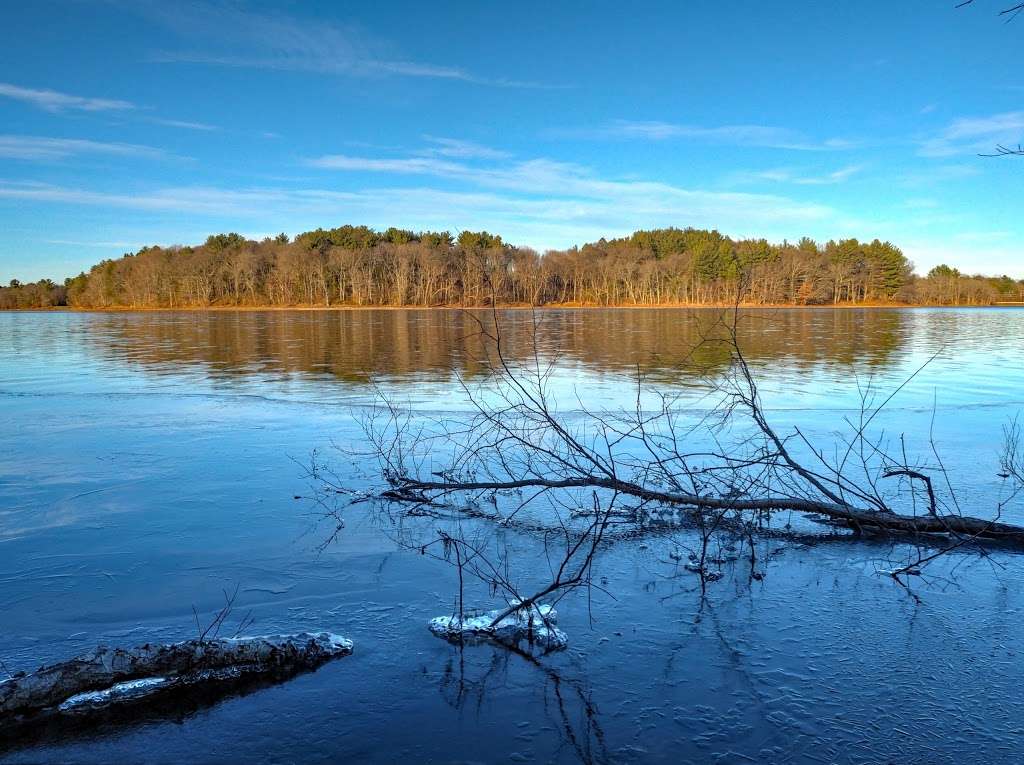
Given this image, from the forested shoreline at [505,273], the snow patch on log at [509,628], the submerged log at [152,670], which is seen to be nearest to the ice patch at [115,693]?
the submerged log at [152,670]

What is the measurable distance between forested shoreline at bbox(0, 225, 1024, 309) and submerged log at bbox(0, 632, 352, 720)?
8352 cm

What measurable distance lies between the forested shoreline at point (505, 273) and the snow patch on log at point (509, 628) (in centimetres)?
8302

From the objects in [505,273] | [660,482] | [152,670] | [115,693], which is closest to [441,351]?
[660,482]

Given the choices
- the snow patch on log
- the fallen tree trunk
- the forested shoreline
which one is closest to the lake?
the snow patch on log

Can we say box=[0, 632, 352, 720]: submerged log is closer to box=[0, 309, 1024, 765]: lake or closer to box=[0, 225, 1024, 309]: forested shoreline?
box=[0, 309, 1024, 765]: lake

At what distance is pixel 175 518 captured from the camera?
757 cm

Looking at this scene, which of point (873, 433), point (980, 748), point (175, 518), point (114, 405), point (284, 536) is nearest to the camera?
point (980, 748)

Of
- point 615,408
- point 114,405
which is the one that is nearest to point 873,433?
point 615,408

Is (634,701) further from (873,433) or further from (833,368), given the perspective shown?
(833,368)

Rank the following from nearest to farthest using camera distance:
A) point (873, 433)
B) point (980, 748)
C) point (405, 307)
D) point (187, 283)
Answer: point (980, 748)
point (873, 433)
point (405, 307)
point (187, 283)

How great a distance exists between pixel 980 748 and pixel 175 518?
693cm

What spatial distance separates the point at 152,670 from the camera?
430cm

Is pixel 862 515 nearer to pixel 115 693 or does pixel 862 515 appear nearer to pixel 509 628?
pixel 509 628

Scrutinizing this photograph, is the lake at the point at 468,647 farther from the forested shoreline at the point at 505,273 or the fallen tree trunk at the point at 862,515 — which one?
the forested shoreline at the point at 505,273
